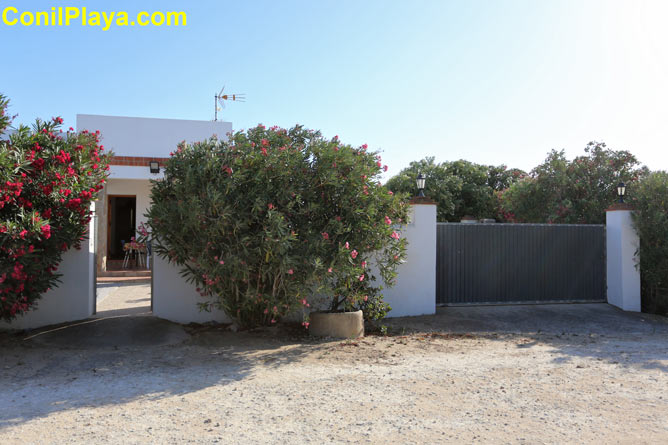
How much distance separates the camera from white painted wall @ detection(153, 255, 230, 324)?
7.30m

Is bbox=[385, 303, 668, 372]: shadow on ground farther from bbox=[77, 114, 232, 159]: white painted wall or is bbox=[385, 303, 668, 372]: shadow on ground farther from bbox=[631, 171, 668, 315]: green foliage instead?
bbox=[77, 114, 232, 159]: white painted wall

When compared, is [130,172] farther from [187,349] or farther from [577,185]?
[577,185]

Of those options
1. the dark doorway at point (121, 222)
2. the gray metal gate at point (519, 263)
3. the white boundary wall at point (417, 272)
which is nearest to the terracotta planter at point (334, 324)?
the white boundary wall at point (417, 272)

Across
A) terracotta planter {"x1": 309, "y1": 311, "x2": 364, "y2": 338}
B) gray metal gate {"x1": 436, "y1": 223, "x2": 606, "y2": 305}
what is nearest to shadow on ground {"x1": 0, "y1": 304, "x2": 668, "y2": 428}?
terracotta planter {"x1": 309, "y1": 311, "x2": 364, "y2": 338}

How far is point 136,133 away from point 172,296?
8466 millimetres

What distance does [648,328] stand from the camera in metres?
8.32

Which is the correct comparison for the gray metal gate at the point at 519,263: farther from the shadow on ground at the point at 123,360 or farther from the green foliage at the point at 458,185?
the green foliage at the point at 458,185

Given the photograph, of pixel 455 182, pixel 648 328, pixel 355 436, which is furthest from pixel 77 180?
pixel 455 182

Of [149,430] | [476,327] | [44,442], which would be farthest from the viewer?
[476,327]

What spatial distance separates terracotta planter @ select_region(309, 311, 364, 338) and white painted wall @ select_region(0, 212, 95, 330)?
332 cm

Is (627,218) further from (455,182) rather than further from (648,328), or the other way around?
(455,182)

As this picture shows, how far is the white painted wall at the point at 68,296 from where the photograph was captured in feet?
23.1

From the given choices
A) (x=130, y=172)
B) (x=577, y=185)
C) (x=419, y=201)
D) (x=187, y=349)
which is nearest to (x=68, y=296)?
(x=187, y=349)

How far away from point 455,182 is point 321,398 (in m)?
23.4
